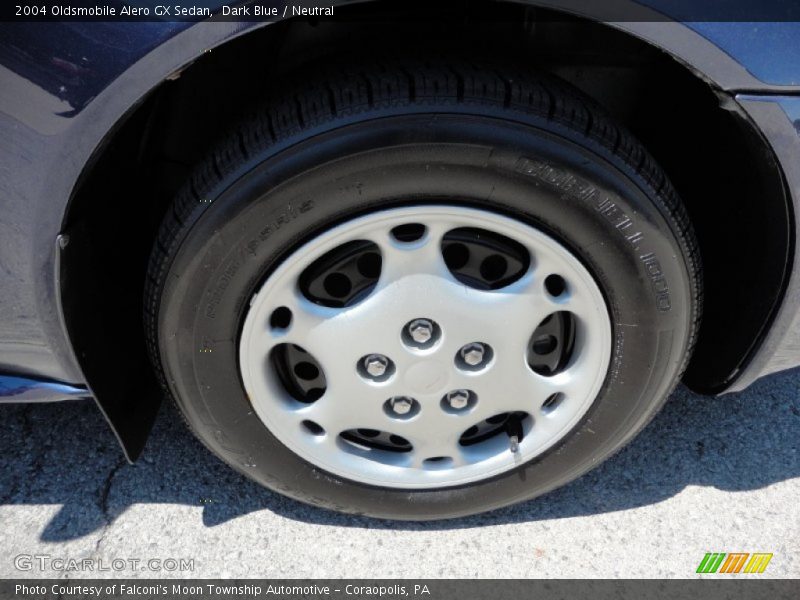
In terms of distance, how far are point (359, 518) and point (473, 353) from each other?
570 mm

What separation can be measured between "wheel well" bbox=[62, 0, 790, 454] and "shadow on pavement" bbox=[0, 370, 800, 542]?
0.28 m

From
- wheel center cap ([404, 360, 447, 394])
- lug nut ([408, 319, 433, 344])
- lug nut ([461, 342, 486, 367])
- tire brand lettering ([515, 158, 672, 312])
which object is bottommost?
wheel center cap ([404, 360, 447, 394])

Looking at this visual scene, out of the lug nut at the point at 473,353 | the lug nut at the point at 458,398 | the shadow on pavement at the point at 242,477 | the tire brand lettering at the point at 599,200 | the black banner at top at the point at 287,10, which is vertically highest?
the black banner at top at the point at 287,10

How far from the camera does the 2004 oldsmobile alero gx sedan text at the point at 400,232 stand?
1.30 meters

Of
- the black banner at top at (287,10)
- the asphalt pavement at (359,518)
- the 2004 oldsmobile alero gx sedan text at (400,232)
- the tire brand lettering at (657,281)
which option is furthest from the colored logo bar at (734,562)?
the black banner at top at (287,10)

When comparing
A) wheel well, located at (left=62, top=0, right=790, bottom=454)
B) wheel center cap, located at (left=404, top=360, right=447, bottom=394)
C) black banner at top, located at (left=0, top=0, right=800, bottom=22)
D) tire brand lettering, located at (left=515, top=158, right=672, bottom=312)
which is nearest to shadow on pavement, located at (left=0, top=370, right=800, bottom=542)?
wheel well, located at (left=62, top=0, right=790, bottom=454)

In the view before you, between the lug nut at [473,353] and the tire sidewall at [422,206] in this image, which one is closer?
the tire sidewall at [422,206]

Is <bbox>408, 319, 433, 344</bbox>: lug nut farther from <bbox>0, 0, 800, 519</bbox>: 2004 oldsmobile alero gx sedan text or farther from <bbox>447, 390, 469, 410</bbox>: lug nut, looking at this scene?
<bbox>447, 390, 469, 410</bbox>: lug nut

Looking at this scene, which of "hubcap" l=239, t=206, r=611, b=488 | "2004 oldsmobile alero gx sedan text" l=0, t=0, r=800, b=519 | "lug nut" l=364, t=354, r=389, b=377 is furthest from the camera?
"lug nut" l=364, t=354, r=389, b=377

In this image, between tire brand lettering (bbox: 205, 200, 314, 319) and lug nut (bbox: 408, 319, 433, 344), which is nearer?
tire brand lettering (bbox: 205, 200, 314, 319)

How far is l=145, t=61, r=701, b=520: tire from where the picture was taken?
1.34 metres

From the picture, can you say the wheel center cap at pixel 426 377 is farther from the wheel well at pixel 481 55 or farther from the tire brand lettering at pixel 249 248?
the wheel well at pixel 481 55
